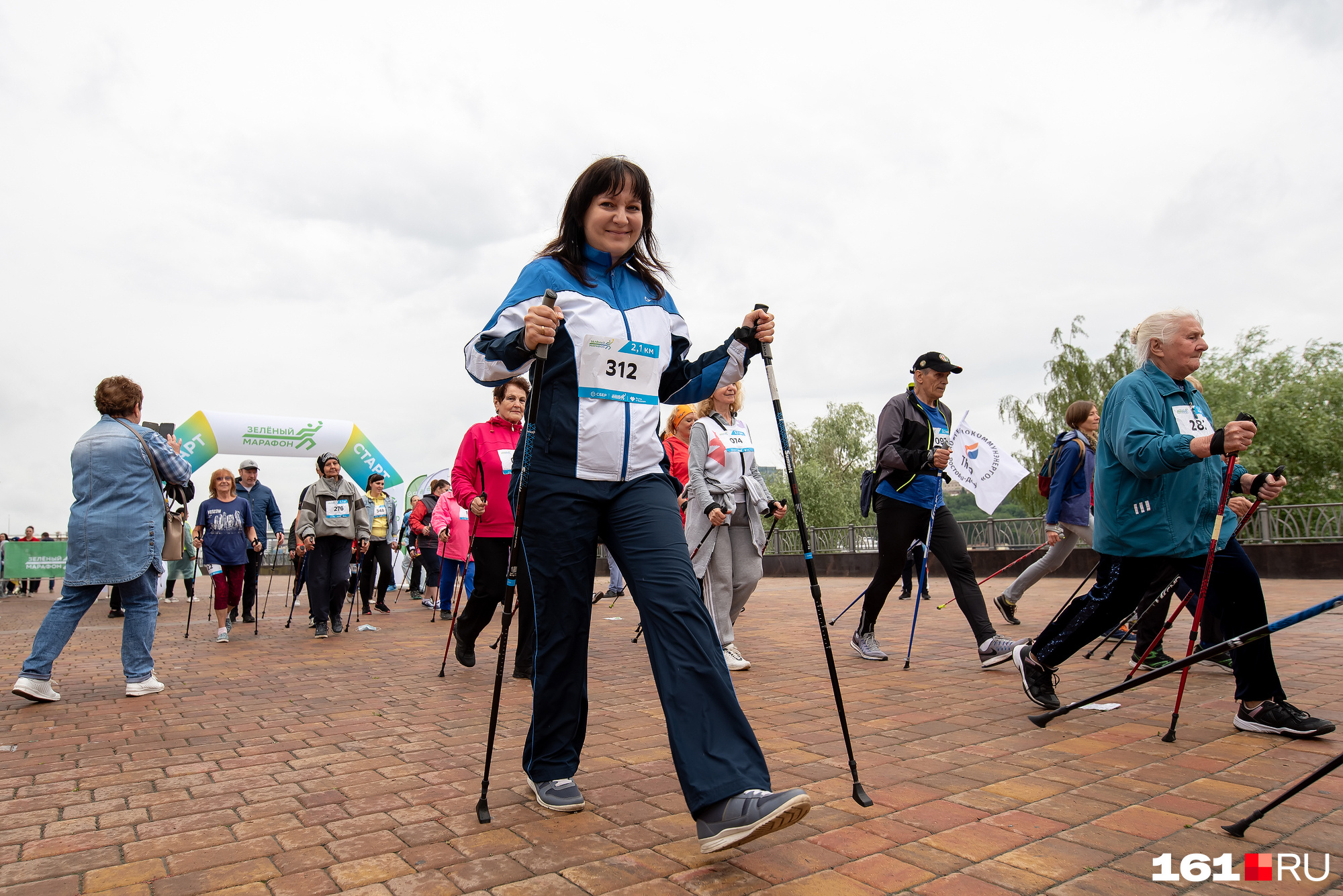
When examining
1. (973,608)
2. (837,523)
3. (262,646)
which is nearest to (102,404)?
(262,646)

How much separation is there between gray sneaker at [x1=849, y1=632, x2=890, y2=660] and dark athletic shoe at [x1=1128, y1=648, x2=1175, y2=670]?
157 cm

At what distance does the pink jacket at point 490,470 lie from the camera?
6.36 m

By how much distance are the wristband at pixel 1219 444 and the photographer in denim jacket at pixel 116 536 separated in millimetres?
5913

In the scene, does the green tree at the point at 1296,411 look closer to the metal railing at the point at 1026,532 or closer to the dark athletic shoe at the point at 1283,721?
the metal railing at the point at 1026,532

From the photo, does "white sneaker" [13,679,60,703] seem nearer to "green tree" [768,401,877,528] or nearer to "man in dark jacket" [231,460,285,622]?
"man in dark jacket" [231,460,285,622]

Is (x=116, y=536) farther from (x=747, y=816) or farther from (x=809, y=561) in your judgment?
(x=747, y=816)

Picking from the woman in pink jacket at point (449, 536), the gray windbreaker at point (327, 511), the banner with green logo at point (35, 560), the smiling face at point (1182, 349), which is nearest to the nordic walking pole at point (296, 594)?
the gray windbreaker at point (327, 511)

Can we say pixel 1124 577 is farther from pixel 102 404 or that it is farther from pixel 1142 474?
pixel 102 404

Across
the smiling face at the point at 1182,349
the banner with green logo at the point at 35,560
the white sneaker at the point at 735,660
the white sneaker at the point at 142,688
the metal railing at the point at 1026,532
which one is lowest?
the white sneaker at the point at 142,688

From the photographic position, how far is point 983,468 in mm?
9953

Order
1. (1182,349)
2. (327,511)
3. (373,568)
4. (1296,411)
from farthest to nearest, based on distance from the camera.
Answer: (1296,411) < (373,568) < (327,511) < (1182,349)

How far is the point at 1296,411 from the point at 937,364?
29793mm

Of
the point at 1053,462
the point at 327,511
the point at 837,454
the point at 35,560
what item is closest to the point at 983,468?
the point at 1053,462

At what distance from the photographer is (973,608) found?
19.6ft
